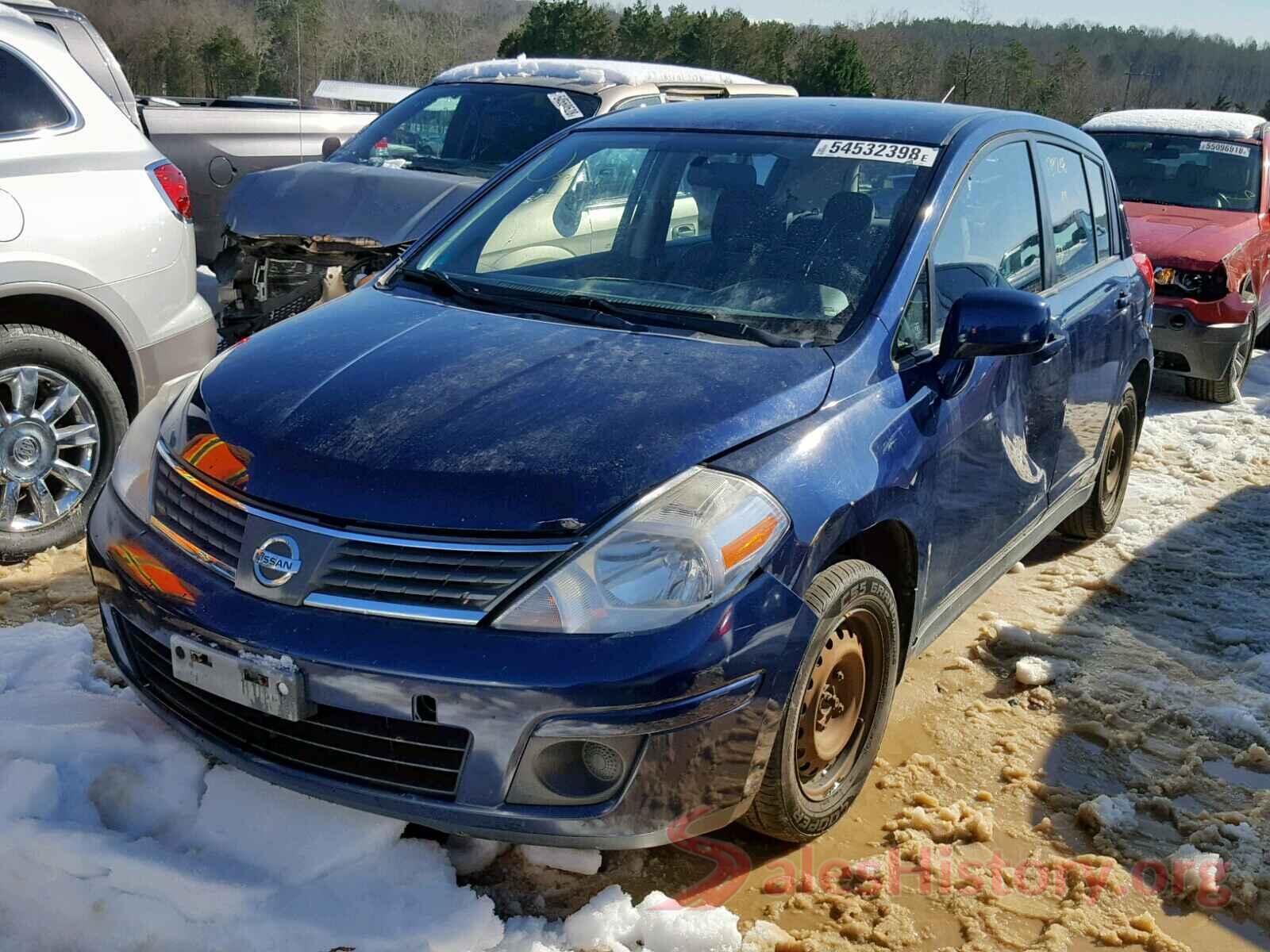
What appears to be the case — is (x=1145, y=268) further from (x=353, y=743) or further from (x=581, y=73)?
(x=353, y=743)

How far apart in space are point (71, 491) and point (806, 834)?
10.2ft

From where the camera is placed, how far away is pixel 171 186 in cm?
485

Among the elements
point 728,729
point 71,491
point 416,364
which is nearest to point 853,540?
point 728,729

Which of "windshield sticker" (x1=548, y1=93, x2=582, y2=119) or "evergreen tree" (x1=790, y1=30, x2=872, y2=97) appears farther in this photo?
"evergreen tree" (x1=790, y1=30, x2=872, y2=97)

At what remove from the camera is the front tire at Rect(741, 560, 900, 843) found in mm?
2717

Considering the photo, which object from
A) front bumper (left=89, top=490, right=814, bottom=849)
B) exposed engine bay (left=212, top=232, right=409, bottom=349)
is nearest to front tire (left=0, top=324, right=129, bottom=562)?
exposed engine bay (left=212, top=232, right=409, bottom=349)

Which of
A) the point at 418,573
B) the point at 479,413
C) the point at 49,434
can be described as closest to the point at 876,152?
Answer: the point at 479,413

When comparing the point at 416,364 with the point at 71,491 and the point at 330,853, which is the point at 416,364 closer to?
the point at 330,853

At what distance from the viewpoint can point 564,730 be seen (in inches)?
92.5

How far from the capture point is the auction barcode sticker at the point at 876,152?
3.55m

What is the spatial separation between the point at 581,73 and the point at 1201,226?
4469 millimetres

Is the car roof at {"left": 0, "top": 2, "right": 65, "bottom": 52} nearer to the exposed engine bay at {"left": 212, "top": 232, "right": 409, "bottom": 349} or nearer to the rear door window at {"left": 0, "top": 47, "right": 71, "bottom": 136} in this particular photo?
the rear door window at {"left": 0, "top": 47, "right": 71, "bottom": 136}

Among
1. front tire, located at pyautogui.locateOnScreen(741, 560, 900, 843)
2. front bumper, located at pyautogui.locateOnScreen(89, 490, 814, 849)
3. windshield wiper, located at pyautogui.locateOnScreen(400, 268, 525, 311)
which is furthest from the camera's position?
windshield wiper, located at pyautogui.locateOnScreen(400, 268, 525, 311)

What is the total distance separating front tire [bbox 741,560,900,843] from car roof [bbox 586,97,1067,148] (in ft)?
4.82
